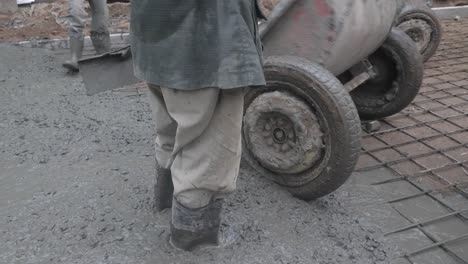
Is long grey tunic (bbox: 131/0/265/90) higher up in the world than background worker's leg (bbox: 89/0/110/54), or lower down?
higher up

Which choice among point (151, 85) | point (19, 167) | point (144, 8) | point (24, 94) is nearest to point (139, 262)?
point (151, 85)

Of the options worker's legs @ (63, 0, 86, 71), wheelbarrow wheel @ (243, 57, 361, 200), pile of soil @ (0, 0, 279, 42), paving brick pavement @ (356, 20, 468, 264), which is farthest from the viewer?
pile of soil @ (0, 0, 279, 42)

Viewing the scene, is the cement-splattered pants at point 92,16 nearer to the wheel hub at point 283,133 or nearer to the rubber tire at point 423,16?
the wheel hub at point 283,133

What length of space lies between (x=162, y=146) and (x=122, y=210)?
45cm

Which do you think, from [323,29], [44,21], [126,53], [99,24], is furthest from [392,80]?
[44,21]

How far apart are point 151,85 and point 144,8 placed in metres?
0.30

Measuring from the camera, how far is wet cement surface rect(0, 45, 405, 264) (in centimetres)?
189

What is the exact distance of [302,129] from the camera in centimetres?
213

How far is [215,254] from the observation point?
187 centimetres

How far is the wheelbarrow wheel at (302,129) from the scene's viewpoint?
80.1 inches

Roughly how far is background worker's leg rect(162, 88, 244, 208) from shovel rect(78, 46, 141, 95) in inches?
→ 22.1

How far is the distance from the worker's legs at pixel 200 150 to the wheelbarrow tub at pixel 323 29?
74 cm

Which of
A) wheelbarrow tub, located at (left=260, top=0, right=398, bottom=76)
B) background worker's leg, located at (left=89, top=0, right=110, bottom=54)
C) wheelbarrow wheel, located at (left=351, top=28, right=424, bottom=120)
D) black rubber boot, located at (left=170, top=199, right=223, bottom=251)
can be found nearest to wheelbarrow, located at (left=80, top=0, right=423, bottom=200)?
wheelbarrow tub, located at (left=260, top=0, right=398, bottom=76)

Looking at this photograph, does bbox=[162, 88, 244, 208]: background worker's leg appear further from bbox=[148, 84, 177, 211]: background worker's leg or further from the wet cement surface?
the wet cement surface
